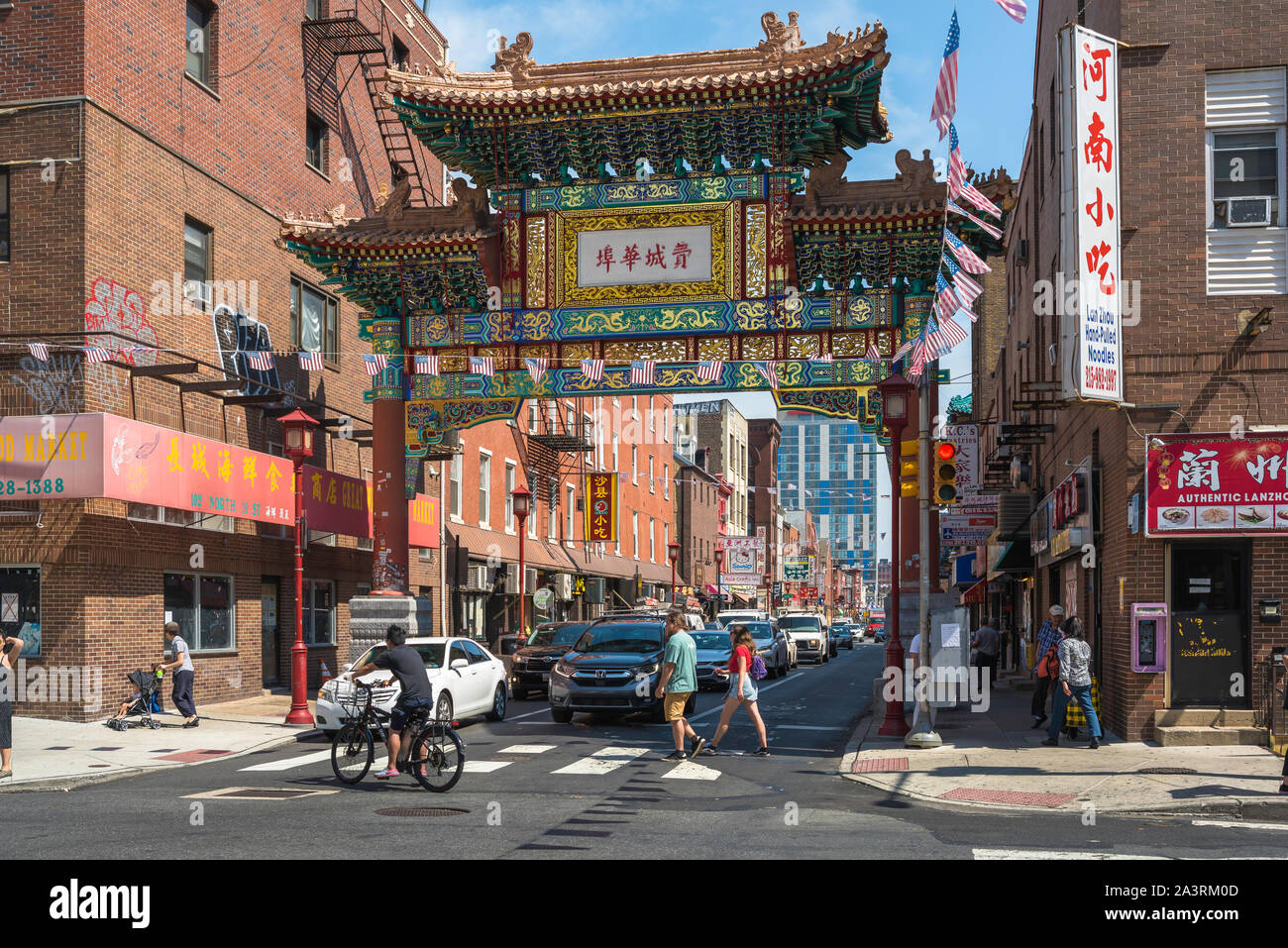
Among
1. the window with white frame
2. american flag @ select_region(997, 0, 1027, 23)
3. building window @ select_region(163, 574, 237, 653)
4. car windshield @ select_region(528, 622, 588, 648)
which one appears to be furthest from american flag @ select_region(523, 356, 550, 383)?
the window with white frame

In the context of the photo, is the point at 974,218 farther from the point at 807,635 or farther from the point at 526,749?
the point at 807,635

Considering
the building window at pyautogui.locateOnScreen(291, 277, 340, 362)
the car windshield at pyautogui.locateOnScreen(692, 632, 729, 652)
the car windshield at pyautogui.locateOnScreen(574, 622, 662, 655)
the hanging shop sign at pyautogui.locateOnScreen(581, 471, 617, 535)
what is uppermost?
the building window at pyautogui.locateOnScreen(291, 277, 340, 362)

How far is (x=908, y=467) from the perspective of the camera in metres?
19.6

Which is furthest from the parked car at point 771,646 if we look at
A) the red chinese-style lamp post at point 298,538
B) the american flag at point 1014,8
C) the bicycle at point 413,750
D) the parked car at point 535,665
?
the american flag at point 1014,8

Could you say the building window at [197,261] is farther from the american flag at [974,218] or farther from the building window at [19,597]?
the american flag at [974,218]

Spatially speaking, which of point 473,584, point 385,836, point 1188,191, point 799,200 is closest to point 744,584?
point 473,584

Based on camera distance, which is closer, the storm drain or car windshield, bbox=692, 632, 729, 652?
the storm drain

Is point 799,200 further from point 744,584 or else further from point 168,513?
point 744,584

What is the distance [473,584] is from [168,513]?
1601 centimetres

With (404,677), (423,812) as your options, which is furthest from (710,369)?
(423,812)

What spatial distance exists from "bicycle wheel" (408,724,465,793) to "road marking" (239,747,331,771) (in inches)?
120

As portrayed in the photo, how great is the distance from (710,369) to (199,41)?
1257 cm

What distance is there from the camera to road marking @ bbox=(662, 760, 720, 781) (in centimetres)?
1452

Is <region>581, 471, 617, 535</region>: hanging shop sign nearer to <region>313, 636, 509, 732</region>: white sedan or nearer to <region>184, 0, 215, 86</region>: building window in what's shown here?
<region>184, 0, 215, 86</region>: building window
